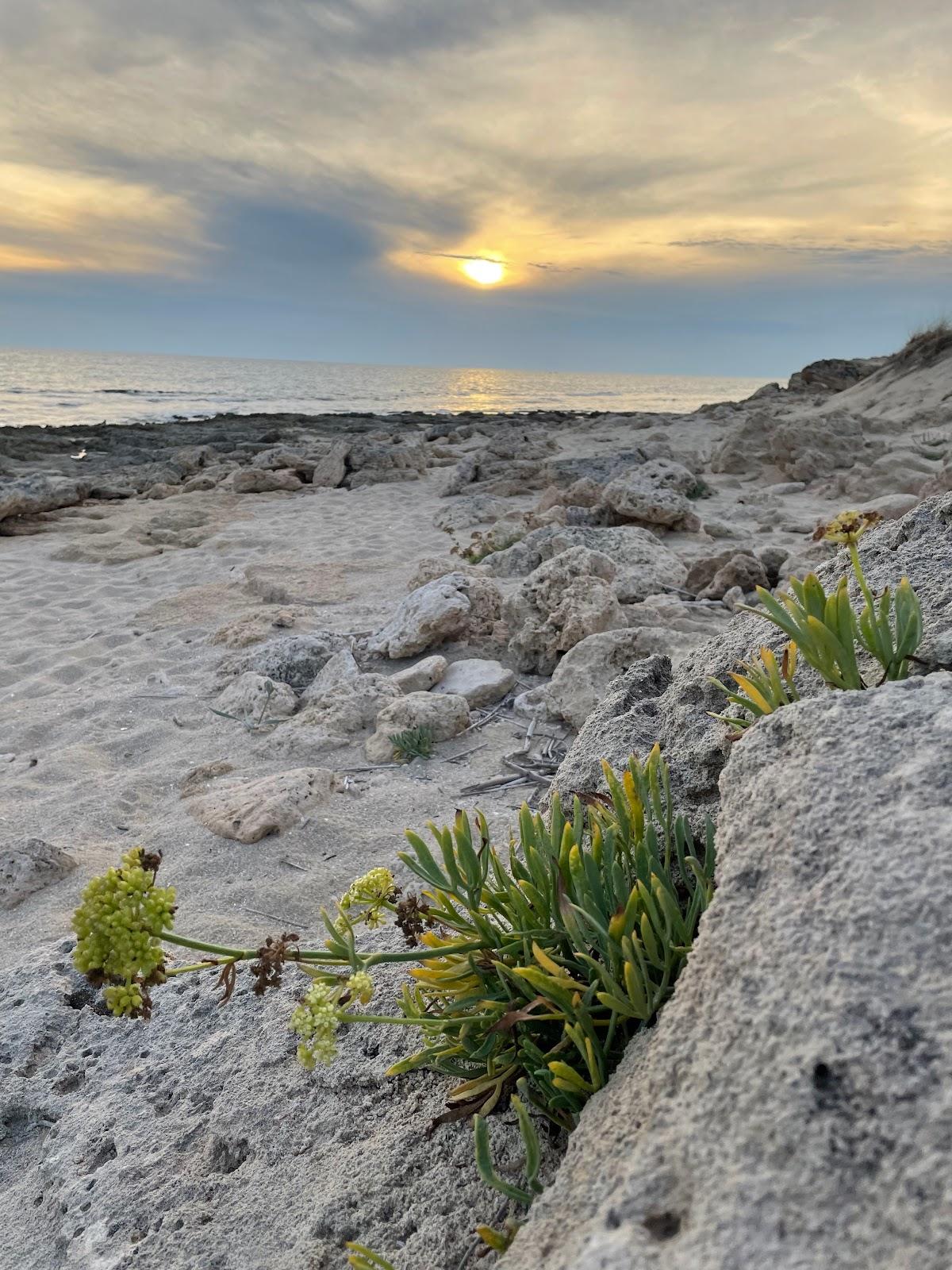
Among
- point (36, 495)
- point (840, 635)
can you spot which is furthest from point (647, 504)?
point (36, 495)

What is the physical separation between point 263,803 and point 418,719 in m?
0.91

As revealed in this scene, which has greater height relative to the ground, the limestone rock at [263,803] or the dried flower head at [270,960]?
the dried flower head at [270,960]

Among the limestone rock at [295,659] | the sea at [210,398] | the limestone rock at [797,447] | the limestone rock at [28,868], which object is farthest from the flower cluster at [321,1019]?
the sea at [210,398]

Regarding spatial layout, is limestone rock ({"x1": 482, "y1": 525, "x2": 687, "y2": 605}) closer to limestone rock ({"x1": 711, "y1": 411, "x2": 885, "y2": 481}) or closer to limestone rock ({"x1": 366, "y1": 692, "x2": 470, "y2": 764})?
limestone rock ({"x1": 366, "y1": 692, "x2": 470, "y2": 764})

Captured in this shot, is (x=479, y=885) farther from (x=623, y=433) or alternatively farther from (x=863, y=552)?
(x=623, y=433)

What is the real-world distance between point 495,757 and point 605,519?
514cm

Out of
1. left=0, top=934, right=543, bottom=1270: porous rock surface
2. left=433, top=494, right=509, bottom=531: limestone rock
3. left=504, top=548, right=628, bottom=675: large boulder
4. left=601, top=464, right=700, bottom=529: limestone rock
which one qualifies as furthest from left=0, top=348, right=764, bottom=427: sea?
left=0, top=934, right=543, bottom=1270: porous rock surface

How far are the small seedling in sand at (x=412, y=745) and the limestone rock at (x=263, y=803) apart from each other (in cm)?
32

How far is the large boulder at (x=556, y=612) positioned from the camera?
4.70m

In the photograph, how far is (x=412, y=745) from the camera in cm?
383

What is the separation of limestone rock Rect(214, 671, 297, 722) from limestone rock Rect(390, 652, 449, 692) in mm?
589

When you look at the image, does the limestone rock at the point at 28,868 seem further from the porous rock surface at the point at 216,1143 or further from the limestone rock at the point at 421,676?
the limestone rock at the point at 421,676

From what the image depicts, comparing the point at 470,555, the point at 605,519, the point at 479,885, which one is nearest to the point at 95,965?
the point at 479,885

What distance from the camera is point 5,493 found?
34.6 ft
